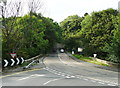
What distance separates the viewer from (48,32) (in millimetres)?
67188

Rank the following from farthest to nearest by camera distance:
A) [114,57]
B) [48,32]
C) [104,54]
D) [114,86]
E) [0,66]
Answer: [48,32], [104,54], [114,57], [0,66], [114,86]

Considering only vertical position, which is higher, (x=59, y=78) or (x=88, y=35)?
(x=88, y=35)

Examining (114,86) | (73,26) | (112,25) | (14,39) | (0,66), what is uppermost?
(73,26)

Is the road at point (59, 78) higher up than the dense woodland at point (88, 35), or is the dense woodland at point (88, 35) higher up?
the dense woodland at point (88, 35)

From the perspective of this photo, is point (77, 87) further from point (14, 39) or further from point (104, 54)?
point (104, 54)

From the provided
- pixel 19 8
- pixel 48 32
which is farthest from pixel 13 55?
pixel 48 32

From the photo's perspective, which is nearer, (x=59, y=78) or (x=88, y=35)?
(x=59, y=78)

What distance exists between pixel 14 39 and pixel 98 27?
23.9 metres

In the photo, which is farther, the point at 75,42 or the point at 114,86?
the point at 75,42

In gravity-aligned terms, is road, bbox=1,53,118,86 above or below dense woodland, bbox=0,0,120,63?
below

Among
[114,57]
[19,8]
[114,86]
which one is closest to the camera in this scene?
[114,86]

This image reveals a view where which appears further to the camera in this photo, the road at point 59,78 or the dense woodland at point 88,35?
the dense woodland at point 88,35

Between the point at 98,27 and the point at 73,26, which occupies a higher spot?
the point at 73,26

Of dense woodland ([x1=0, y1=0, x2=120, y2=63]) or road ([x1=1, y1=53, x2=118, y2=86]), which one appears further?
dense woodland ([x1=0, y1=0, x2=120, y2=63])
